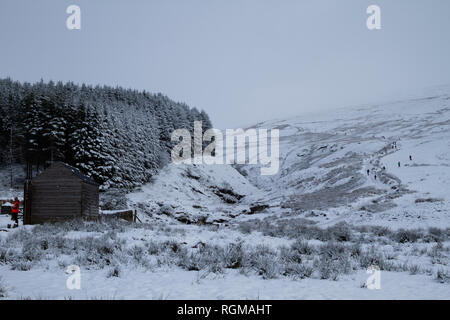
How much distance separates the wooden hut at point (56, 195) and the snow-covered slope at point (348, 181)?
62.4ft

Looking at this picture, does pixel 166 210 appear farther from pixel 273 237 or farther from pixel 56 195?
pixel 273 237

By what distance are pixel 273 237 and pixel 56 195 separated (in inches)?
704

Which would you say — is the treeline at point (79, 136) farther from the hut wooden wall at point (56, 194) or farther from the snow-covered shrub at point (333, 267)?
the snow-covered shrub at point (333, 267)

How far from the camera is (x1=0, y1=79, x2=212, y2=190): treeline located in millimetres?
46719

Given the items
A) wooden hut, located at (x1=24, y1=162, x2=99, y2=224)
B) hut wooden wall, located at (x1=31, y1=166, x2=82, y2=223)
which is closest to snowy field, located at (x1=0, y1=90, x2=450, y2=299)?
wooden hut, located at (x1=24, y1=162, x2=99, y2=224)

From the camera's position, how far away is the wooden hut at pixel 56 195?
80.8 feet

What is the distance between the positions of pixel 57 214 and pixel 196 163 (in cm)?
4456

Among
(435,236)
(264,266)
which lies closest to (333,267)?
(264,266)

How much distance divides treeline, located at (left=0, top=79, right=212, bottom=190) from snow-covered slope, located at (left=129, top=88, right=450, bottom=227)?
4530 millimetres

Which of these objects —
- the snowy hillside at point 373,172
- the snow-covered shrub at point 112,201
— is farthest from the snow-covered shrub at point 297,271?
the snow-covered shrub at point 112,201

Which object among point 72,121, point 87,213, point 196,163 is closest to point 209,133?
point 196,163

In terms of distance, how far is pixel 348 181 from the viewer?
5125cm

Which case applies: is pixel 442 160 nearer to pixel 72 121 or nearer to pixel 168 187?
pixel 168 187

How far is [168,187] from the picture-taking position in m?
55.4
